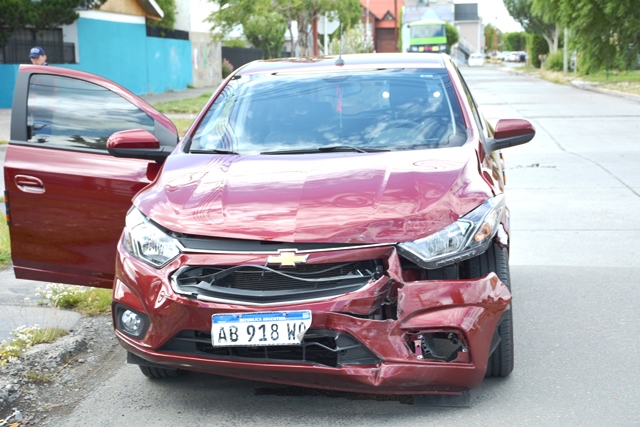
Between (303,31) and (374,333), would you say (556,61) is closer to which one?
(303,31)

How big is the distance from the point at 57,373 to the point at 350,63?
8.39ft

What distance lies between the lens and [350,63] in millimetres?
5848

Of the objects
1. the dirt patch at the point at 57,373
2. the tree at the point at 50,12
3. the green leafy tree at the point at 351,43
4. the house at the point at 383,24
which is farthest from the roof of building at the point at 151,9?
the house at the point at 383,24

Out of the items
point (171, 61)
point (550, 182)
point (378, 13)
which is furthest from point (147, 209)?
point (378, 13)

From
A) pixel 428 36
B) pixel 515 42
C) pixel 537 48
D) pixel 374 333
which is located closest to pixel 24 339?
pixel 374 333

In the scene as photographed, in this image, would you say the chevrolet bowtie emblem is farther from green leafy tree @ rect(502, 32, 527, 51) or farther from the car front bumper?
green leafy tree @ rect(502, 32, 527, 51)

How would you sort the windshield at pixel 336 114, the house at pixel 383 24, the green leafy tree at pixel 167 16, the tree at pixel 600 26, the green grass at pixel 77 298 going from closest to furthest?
1. the windshield at pixel 336 114
2. the green grass at pixel 77 298
3. the tree at pixel 600 26
4. the green leafy tree at pixel 167 16
5. the house at pixel 383 24

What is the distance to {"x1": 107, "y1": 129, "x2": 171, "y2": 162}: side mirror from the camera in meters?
5.09

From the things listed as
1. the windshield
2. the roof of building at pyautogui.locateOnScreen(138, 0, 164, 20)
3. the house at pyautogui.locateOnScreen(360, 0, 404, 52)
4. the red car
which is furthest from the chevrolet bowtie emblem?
the house at pyautogui.locateOnScreen(360, 0, 404, 52)

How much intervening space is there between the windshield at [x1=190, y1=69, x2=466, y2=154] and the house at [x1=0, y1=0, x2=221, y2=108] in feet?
66.6

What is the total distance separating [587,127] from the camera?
19.4m

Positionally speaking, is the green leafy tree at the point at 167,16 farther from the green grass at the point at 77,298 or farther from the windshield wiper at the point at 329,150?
the windshield wiper at the point at 329,150

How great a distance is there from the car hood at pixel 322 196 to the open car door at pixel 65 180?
631 millimetres

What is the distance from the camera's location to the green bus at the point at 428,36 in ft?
208
